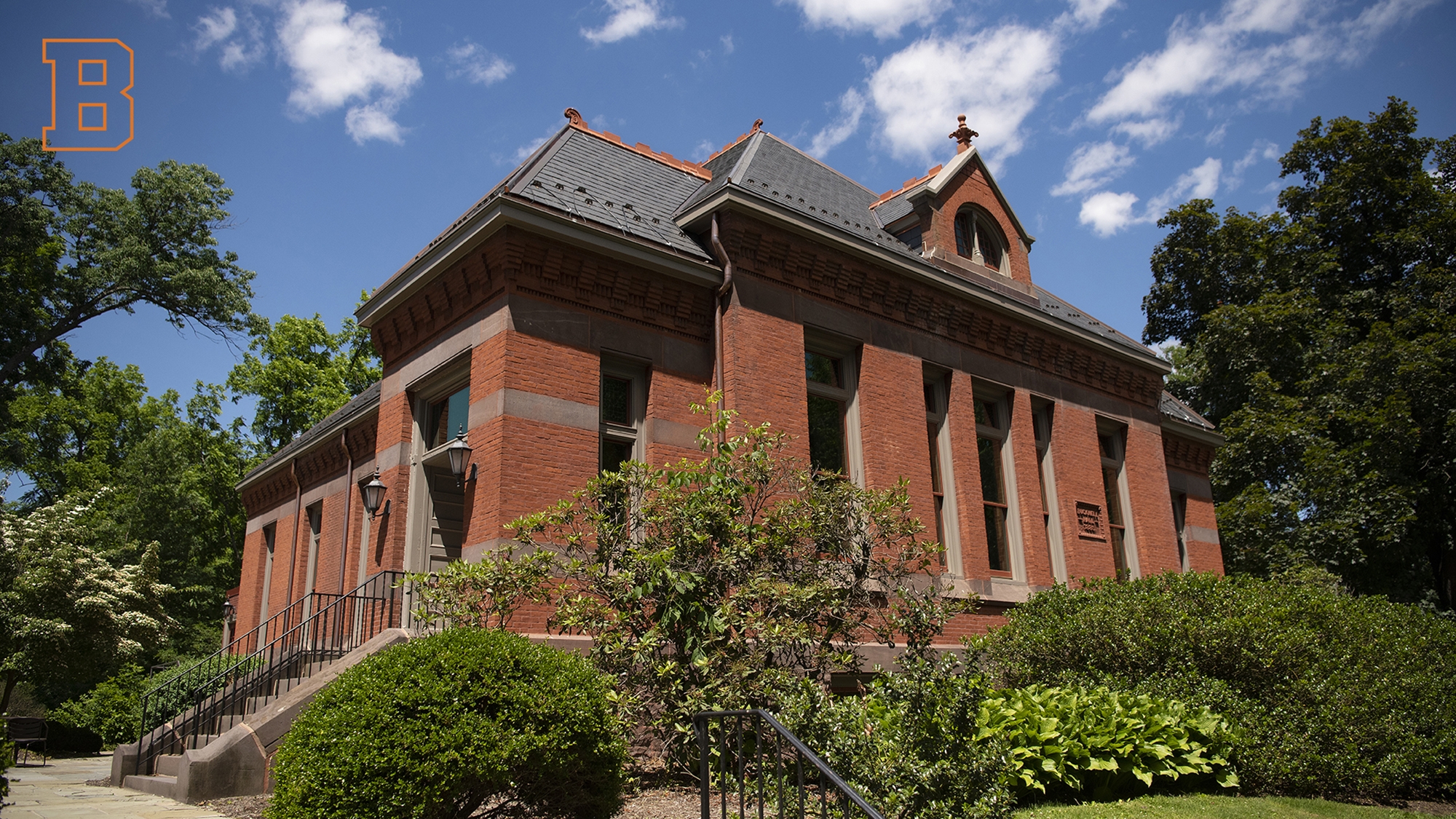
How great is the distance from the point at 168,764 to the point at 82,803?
1173 mm

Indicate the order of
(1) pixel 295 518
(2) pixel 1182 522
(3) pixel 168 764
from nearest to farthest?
1. (3) pixel 168 764
2. (1) pixel 295 518
3. (2) pixel 1182 522

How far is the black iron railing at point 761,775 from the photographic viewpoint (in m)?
5.09

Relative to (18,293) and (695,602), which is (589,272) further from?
(18,293)

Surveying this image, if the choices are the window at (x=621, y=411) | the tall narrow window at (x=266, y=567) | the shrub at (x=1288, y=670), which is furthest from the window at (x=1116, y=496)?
the tall narrow window at (x=266, y=567)

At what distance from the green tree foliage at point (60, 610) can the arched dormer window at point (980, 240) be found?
70.1 feet

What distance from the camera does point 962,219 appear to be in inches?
647

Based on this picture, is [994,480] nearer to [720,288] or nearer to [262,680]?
[720,288]

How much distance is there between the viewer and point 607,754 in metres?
6.55

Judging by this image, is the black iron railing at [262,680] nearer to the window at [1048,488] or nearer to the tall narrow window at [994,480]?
the tall narrow window at [994,480]

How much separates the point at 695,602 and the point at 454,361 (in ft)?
16.9

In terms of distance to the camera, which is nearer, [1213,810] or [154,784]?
[1213,810]

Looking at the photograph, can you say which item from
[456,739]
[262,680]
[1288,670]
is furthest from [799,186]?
[456,739]

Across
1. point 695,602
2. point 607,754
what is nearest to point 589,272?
point 695,602

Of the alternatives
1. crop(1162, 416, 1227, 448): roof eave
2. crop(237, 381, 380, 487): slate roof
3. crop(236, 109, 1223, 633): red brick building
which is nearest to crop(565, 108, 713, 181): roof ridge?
crop(236, 109, 1223, 633): red brick building
